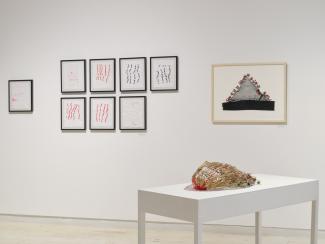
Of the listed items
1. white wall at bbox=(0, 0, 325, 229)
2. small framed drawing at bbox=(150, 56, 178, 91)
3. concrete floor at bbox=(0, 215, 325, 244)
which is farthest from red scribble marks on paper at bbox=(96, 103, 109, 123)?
concrete floor at bbox=(0, 215, 325, 244)

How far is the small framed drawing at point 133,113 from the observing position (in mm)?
5582

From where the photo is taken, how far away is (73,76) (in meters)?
5.82

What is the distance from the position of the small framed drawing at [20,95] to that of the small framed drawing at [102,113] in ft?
2.48

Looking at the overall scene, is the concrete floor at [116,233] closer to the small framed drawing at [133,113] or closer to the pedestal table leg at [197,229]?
the small framed drawing at [133,113]

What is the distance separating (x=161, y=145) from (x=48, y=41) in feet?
5.74

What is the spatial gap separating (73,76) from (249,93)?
6.36 feet

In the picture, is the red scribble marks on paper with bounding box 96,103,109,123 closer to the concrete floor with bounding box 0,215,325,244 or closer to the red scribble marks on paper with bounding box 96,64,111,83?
the red scribble marks on paper with bounding box 96,64,111,83

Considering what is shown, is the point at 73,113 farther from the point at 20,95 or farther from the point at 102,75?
the point at 20,95

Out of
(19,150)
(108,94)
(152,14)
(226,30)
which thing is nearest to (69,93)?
(108,94)

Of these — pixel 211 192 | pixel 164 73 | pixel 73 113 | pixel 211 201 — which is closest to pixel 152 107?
pixel 164 73

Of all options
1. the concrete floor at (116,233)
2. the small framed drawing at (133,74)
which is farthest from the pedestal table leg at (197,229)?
the small framed drawing at (133,74)

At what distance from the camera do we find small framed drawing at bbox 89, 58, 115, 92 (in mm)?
5695

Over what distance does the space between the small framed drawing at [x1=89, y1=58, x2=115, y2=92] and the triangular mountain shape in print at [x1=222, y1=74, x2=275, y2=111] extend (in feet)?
Result: 4.23

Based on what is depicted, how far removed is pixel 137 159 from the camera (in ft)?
18.4
